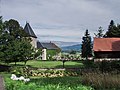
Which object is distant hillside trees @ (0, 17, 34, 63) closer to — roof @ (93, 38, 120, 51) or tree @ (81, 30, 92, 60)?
roof @ (93, 38, 120, 51)

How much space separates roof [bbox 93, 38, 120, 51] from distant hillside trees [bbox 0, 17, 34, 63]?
59.1 feet

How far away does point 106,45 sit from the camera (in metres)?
59.8

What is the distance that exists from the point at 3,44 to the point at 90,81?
84.0 ft

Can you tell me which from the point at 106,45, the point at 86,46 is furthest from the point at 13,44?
the point at 86,46

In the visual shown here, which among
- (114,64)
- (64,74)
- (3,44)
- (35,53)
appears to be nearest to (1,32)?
(3,44)

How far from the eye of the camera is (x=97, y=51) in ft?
188

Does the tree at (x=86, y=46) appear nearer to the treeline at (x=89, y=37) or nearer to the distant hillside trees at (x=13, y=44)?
the treeline at (x=89, y=37)

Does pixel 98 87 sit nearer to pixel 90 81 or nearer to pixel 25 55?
pixel 90 81

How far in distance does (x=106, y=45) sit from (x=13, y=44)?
2491 cm

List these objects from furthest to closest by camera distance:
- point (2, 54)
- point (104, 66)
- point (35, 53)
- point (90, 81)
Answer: point (35, 53) → point (2, 54) → point (104, 66) → point (90, 81)

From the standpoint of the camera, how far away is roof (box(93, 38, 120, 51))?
5792cm

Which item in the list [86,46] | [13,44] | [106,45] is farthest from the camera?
[86,46]

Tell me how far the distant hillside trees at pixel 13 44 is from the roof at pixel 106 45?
1801cm

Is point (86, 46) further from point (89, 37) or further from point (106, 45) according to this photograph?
point (106, 45)
